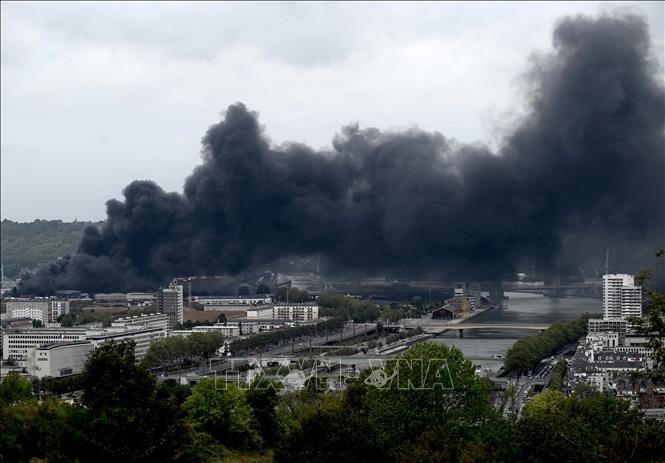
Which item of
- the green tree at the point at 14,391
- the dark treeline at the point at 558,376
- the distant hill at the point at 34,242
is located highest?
the distant hill at the point at 34,242

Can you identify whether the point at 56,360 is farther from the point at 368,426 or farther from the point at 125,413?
the point at 125,413

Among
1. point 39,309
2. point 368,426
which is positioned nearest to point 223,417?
point 368,426

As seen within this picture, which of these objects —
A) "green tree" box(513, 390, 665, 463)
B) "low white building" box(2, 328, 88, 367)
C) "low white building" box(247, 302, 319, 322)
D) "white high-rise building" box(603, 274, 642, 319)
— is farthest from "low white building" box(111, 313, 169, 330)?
"green tree" box(513, 390, 665, 463)

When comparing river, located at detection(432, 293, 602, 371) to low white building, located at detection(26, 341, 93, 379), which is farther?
river, located at detection(432, 293, 602, 371)

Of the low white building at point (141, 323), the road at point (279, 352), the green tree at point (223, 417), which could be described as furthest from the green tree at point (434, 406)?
the low white building at point (141, 323)

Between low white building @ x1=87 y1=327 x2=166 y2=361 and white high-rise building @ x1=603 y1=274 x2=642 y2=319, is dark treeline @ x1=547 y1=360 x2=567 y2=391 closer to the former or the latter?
white high-rise building @ x1=603 y1=274 x2=642 y2=319

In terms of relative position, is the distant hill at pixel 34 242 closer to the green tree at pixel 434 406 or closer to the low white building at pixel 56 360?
the low white building at pixel 56 360
